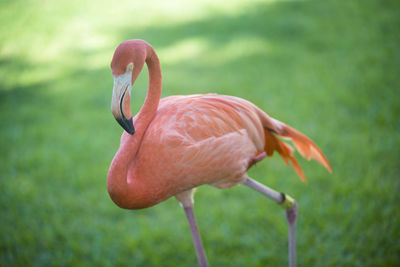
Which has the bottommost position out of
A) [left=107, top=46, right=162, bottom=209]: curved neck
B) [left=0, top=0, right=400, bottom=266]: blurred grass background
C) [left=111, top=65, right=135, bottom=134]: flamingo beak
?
[left=0, top=0, right=400, bottom=266]: blurred grass background

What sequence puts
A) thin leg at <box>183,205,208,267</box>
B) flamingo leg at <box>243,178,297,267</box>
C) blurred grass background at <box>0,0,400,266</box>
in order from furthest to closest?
blurred grass background at <box>0,0,400,266</box>, thin leg at <box>183,205,208,267</box>, flamingo leg at <box>243,178,297,267</box>

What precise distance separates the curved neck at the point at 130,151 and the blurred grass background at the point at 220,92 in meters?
1.17

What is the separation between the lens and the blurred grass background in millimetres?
2246

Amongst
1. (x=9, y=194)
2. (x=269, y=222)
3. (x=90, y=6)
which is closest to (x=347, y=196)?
(x=269, y=222)

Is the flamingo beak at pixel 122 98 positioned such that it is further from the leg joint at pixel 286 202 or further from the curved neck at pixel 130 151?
the leg joint at pixel 286 202

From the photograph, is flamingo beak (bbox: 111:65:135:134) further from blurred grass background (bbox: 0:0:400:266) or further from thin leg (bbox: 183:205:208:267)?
blurred grass background (bbox: 0:0:400:266)

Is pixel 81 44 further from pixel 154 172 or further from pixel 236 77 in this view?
pixel 154 172

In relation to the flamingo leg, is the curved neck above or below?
above

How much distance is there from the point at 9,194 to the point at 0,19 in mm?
4682

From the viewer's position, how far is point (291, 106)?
138 inches

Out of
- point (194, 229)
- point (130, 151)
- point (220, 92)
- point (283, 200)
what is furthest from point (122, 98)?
point (220, 92)

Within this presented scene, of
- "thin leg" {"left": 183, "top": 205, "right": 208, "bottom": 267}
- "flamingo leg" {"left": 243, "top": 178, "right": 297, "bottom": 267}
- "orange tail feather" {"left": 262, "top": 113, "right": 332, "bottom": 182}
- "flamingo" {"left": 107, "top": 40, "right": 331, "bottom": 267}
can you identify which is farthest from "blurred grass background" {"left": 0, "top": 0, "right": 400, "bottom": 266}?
"flamingo" {"left": 107, "top": 40, "right": 331, "bottom": 267}

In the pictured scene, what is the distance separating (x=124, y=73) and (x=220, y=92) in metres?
2.74

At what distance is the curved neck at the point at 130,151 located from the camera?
1152 mm
